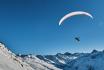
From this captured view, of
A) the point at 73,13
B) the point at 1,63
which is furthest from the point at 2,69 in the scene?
the point at 73,13

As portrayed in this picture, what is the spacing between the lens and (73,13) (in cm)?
5694

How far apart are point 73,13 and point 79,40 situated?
8686 mm

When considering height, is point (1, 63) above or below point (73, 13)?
below

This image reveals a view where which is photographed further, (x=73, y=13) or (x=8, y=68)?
(x=73, y=13)

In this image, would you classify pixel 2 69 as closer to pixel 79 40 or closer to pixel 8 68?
pixel 8 68

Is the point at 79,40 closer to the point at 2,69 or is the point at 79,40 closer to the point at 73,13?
the point at 73,13

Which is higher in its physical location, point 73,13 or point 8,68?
point 73,13

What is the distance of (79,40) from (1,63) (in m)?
23.6

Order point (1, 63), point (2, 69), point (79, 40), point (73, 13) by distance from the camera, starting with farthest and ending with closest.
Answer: point (79, 40) < point (73, 13) < point (1, 63) < point (2, 69)

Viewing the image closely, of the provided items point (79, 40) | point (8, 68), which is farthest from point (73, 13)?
point (8, 68)

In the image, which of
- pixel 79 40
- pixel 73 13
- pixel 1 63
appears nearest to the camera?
pixel 1 63

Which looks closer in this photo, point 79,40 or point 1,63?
point 1,63

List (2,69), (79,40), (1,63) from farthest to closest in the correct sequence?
(79,40) → (1,63) → (2,69)

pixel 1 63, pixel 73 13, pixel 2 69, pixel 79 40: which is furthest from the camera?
pixel 79 40
